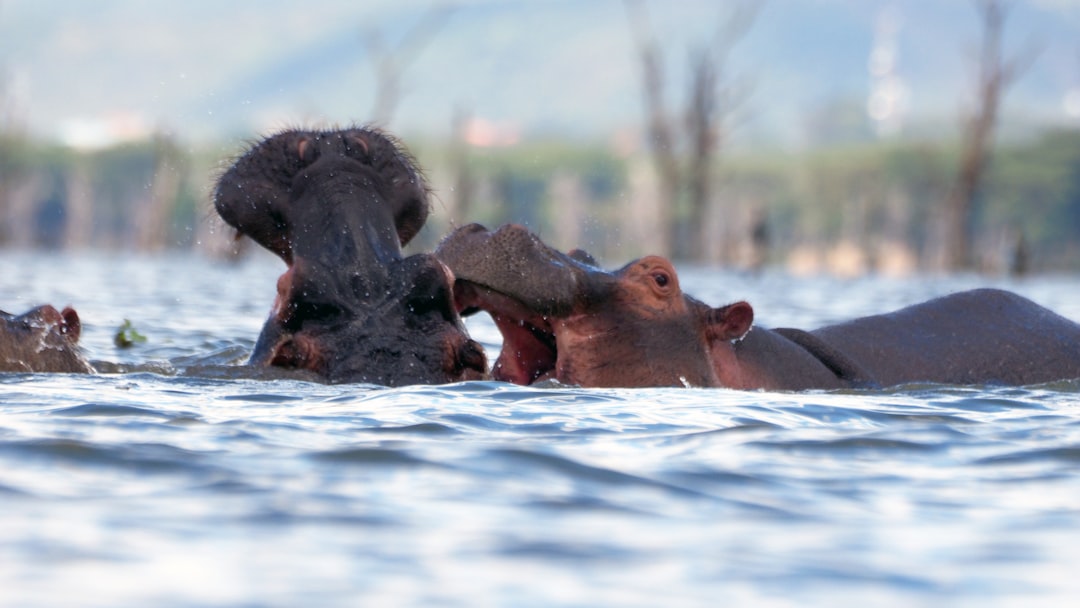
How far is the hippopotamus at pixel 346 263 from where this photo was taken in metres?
5.39

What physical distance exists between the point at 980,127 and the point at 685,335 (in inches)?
1363

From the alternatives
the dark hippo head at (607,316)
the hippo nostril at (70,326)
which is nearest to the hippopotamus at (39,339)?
the hippo nostril at (70,326)

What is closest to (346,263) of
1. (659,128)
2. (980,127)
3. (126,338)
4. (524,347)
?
(524,347)

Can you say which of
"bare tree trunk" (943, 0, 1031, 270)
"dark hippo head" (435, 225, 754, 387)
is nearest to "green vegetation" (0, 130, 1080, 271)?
"bare tree trunk" (943, 0, 1031, 270)

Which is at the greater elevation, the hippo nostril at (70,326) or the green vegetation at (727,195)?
the green vegetation at (727,195)

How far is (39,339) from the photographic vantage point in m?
6.13

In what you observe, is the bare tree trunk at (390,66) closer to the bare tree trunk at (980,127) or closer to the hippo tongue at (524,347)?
the bare tree trunk at (980,127)

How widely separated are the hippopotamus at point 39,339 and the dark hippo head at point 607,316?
57.4 inches

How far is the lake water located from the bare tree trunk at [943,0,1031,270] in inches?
1310

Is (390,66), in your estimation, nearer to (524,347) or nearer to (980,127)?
(980,127)

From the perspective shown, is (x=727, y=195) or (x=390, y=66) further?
(x=727, y=195)

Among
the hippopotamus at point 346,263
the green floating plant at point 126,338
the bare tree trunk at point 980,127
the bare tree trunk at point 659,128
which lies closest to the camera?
the hippopotamus at point 346,263

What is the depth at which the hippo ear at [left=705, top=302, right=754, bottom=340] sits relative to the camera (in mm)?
6109

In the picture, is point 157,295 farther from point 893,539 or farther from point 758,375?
point 893,539
